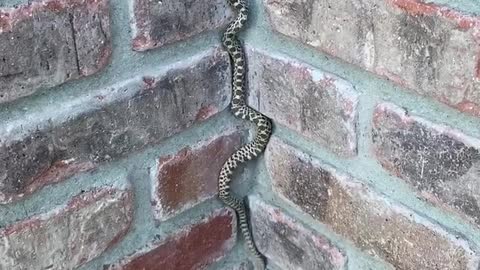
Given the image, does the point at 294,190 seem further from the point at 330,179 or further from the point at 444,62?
the point at 444,62

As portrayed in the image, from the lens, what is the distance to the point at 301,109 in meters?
0.88

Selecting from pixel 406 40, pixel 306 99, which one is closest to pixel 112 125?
pixel 306 99

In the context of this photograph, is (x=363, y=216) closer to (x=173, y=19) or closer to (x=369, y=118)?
(x=369, y=118)

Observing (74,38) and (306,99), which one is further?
(306,99)

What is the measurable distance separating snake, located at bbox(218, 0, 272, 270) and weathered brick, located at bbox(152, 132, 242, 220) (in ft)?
0.04

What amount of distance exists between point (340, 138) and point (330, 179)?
0.20 ft

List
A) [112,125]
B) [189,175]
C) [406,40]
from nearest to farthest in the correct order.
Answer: [406,40]
[112,125]
[189,175]

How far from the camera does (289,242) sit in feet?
3.26

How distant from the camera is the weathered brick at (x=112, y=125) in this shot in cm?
76

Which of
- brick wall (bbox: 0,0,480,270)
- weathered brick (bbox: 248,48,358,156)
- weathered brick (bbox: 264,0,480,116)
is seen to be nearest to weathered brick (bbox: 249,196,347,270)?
brick wall (bbox: 0,0,480,270)

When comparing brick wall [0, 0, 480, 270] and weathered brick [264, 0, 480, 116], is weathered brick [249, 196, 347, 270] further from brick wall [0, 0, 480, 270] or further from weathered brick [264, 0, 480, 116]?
weathered brick [264, 0, 480, 116]

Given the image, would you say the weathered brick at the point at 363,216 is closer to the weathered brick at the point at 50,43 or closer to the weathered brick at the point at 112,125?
the weathered brick at the point at 112,125

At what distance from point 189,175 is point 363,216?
0.22m

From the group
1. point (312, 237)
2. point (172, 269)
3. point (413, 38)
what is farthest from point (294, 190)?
point (413, 38)
